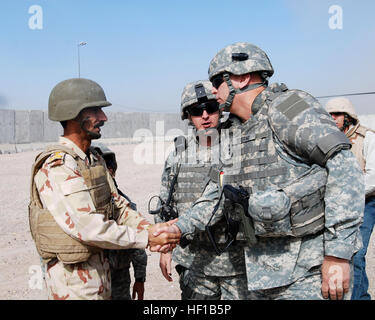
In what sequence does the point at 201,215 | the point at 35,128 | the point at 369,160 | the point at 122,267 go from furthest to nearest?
the point at 35,128 → the point at 369,160 → the point at 122,267 → the point at 201,215

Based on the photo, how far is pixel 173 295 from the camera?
181 inches

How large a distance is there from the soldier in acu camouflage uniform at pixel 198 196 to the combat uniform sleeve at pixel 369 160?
5.57ft

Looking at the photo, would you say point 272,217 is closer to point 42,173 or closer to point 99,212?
point 99,212

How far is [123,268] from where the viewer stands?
3262mm

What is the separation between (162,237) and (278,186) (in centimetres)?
94

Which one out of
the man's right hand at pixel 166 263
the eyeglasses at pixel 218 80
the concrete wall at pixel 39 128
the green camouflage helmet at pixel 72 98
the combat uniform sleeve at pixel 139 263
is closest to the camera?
the green camouflage helmet at pixel 72 98

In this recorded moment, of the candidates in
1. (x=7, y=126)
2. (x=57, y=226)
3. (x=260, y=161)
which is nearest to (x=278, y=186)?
(x=260, y=161)

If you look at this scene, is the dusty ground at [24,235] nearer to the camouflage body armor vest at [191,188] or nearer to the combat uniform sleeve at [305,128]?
the camouflage body armor vest at [191,188]

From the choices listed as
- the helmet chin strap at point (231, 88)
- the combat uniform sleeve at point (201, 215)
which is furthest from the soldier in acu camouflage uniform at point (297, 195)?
the combat uniform sleeve at point (201, 215)

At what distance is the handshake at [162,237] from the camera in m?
2.74

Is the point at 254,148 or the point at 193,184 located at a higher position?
the point at 254,148

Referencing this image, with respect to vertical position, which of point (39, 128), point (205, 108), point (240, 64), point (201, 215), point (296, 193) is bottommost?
point (39, 128)

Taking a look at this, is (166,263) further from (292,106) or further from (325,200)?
(292,106)
